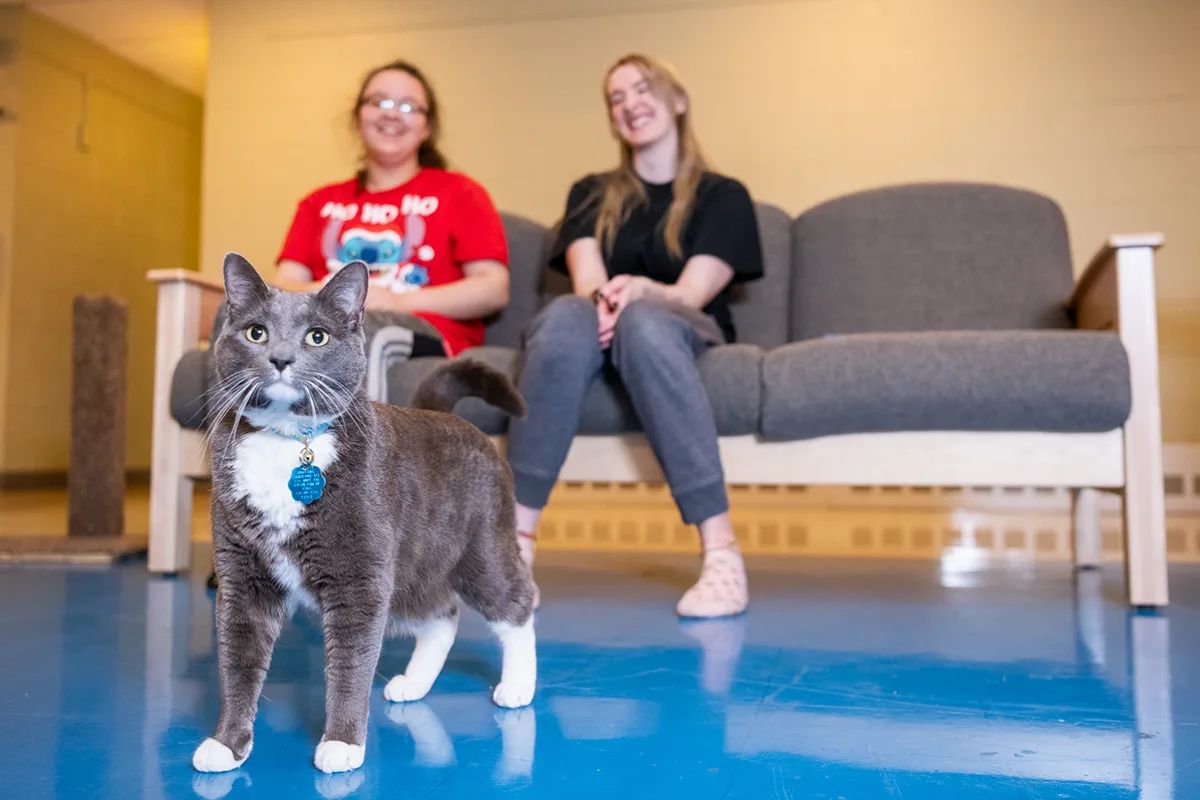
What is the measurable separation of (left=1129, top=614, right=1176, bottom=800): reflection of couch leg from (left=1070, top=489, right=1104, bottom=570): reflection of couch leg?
679 millimetres

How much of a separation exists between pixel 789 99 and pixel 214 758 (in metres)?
3.23

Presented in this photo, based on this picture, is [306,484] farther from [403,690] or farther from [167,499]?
[167,499]

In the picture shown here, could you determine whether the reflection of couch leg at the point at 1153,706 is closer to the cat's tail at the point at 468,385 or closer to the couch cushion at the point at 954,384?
the couch cushion at the point at 954,384

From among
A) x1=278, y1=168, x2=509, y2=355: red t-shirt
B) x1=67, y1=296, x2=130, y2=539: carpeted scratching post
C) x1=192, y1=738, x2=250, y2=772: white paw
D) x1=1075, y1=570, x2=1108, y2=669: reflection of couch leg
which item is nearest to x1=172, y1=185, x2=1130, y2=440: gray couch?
x1=278, y1=168, x2=509, y2=355: red t-shirt

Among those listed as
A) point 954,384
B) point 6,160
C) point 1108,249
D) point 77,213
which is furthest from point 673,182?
point 77,213

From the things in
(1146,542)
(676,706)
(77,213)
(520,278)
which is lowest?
(676,706)

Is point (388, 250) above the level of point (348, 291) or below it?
above

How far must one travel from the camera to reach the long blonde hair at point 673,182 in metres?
2.10

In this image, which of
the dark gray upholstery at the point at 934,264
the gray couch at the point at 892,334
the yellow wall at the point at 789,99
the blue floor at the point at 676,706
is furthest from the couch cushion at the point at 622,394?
the yellow wall at the point at 789,99

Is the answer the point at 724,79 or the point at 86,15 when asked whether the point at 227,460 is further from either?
the point at 86,15

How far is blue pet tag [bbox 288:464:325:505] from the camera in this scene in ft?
2.94

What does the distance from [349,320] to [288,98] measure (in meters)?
3.47

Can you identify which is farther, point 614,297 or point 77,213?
point 77,213

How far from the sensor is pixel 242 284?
0.90 meters
